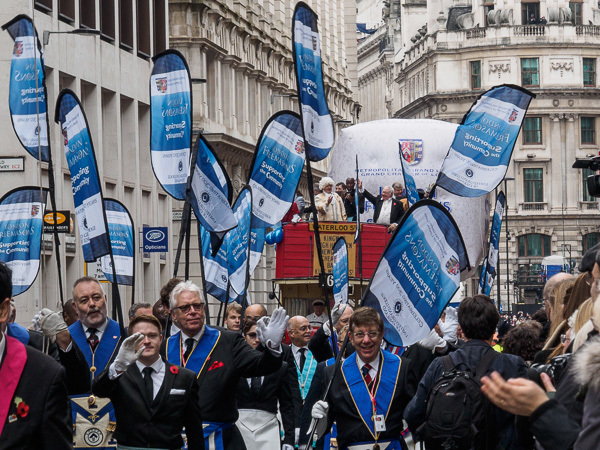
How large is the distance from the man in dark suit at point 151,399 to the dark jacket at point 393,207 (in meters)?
16.1

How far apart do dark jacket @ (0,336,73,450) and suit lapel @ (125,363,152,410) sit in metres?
2.72

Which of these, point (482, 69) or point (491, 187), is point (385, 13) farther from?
point (491, 187)

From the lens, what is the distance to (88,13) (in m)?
34.8

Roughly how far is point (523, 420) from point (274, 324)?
2626mm

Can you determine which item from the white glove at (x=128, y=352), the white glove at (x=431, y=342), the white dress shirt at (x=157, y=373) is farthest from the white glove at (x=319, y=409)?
the white glove at (x=431, y=342)

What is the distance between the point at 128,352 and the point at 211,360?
129 centimetres

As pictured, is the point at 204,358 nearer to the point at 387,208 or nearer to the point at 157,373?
the point at 157,373

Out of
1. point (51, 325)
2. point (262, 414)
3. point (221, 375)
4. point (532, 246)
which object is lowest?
point (532, 246)

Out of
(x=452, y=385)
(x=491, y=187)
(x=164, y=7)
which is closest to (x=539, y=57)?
(x=164, y=7)

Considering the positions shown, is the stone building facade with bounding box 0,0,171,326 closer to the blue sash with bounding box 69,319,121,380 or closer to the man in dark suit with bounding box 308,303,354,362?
the man in dark suit with bounding box 308,303,354,362

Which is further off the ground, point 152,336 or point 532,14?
point 532,14

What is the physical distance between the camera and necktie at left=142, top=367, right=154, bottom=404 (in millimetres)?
7871

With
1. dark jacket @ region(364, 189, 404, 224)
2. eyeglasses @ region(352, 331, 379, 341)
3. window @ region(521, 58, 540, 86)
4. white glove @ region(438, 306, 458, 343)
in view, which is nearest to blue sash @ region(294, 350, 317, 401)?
white glove @ region(438, 306, 458, 343)

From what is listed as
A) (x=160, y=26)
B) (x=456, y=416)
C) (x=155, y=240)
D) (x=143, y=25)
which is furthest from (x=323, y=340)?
(x=160, y=26)
